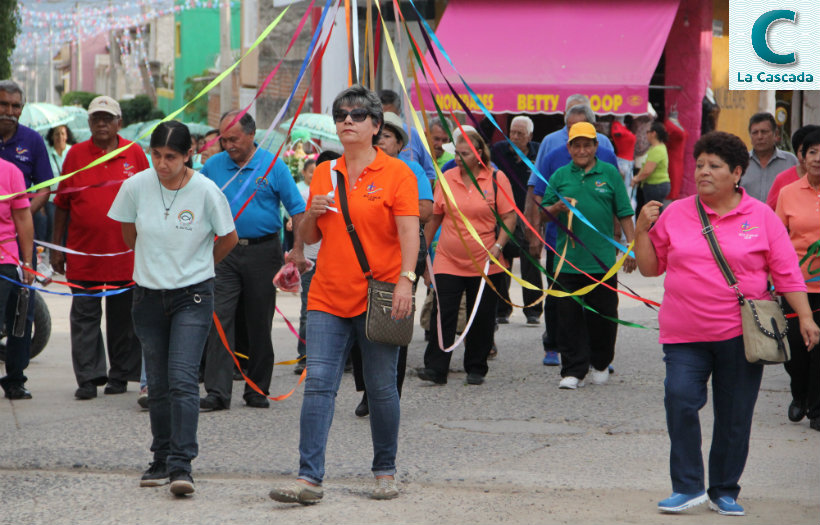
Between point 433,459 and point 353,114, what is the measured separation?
77.3 inches

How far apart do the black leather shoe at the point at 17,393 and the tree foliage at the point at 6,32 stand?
1531 cm

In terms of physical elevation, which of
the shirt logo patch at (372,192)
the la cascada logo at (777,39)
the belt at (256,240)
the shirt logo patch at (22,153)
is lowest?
the belt at (256,240)

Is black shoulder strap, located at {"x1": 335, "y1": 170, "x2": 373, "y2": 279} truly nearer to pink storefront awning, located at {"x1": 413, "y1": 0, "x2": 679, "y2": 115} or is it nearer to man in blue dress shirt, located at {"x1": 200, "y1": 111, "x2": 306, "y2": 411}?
man in blue dress shirt, located at {"x1": 200, "y1": 111, "x2": 306, "y2": 411}

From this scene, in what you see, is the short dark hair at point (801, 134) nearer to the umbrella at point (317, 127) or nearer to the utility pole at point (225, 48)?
the umbrella at point (317, 127)

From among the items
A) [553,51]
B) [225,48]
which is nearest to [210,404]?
[553,51]

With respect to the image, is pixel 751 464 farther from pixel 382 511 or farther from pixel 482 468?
pixel 382 511

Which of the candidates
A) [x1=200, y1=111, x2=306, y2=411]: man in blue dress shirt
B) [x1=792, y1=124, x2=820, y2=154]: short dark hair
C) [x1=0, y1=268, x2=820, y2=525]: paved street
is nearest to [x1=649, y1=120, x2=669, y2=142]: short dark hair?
[x1=0, y1=268, x2=820, y2=525]: paved street

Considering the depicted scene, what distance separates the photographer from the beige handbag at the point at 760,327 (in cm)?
514

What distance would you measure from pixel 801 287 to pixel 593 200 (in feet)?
11.0

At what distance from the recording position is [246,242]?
7.91 metres

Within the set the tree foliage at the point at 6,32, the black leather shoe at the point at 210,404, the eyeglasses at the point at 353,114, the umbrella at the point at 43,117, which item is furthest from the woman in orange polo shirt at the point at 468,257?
the tree foliage at the point at 6,32

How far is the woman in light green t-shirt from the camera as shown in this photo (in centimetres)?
1703

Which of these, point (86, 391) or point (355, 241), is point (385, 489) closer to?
point (355, 241)

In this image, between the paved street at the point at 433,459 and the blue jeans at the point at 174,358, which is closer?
the paved street at the point at 433,459
